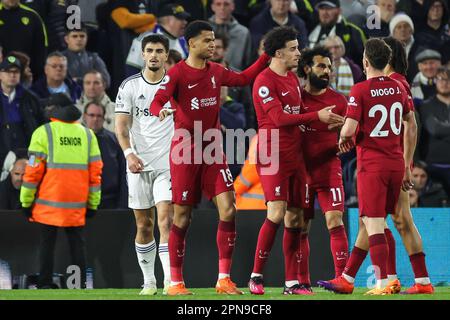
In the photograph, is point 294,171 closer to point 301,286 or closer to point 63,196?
point 301,286

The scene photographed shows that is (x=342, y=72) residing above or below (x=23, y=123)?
above

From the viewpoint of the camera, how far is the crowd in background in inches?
505

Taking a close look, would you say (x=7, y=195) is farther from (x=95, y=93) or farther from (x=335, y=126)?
(x=335, y=126)

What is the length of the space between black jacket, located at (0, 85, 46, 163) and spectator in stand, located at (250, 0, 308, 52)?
288cm

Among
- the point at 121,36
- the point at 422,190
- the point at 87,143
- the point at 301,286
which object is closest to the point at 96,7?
the point at 121,36

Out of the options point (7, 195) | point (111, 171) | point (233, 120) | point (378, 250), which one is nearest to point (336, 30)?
point (233, 120)

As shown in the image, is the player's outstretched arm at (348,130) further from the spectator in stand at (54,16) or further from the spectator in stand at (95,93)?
the spectator in stand at (54,16)

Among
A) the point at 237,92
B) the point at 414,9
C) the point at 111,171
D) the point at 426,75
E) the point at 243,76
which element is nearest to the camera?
the point at 243,76

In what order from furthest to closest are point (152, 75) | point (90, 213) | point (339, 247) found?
1. point (90, 213)
2. point (152, 75)
3. point (339, 247)

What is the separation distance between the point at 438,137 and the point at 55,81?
4690mm

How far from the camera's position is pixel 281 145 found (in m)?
9.40

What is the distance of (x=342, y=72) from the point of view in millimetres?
13648

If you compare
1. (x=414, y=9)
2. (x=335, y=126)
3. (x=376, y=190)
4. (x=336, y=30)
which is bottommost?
(x=376, y=190)

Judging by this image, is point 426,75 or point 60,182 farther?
point 426,75
